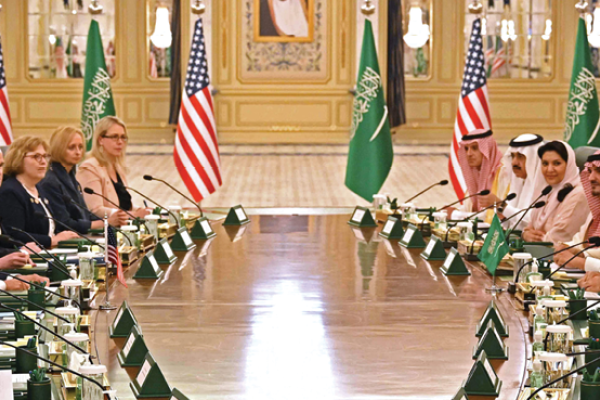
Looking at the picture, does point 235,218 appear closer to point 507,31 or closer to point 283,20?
point 283,20

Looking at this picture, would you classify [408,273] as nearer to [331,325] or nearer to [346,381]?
[331,325]

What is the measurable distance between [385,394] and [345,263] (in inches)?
80.7

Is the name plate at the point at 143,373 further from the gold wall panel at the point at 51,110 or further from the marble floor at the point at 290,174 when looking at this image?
the gold wall panel at the point at 51,110

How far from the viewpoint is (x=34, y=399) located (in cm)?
247

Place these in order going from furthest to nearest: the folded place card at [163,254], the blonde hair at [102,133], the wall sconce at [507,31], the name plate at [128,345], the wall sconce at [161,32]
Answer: the wall sconce at [507,31] < the wall sconce at [161,32] < the blonde hair at [102,133] < the folded place card at [163,254] < the name plate at [128,345]

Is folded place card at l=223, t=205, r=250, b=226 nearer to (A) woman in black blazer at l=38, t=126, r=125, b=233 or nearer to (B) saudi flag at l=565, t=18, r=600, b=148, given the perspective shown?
(A) woman in black blazer at l=38, t=126, r=125, b=233

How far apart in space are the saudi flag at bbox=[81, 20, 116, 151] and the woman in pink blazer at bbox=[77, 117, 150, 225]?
9.28 ft

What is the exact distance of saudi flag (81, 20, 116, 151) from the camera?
9.18 meters

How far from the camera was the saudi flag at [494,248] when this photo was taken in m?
4.38

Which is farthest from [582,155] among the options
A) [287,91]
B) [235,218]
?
[287,91]

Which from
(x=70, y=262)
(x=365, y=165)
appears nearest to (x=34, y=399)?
(x=70, y=262)

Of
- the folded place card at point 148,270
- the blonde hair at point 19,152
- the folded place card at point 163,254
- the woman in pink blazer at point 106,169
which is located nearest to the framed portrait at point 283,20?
the woman in pink blazer at point 106,169

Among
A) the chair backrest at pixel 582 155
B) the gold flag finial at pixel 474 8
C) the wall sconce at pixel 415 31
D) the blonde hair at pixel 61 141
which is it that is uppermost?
the wall sconce at pixel 415 31

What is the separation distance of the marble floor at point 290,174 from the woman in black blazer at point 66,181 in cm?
435
